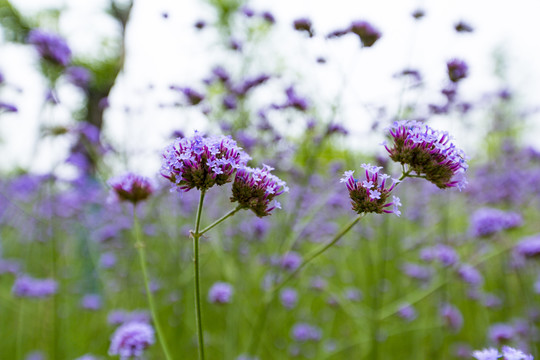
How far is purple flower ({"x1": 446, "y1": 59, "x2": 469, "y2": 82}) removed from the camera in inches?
74.0

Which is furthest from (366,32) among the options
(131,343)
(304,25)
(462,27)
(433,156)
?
(131,343)

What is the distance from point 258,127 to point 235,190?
1.66m

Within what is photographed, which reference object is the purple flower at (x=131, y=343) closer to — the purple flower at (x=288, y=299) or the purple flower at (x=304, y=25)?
the purple flower at (x=304, y=25)

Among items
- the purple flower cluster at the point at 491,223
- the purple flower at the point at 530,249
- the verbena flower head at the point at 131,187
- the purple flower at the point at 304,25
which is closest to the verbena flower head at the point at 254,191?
the verbena flower head at the point at 131,187

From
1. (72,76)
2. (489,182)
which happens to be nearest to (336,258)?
(489,182)

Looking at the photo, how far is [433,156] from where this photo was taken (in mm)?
1009

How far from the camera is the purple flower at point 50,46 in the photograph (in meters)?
1.89

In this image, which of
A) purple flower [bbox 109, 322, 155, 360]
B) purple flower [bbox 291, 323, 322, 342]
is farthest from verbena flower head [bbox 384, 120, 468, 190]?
purple flower [bbox 291, 323, 322, 342]

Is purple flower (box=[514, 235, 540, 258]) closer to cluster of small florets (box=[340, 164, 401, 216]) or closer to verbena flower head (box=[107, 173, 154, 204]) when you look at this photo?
cluster of small florets (box=[340, 164, 401, 216])

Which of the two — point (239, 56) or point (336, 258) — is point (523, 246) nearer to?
point (239, 56)

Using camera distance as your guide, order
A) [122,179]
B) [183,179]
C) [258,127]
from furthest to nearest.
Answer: [258,127] < [122,179] < [183,179]

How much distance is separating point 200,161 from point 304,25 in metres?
1.37

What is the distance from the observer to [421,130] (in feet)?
3.35

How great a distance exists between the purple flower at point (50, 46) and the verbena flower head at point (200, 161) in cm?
132
